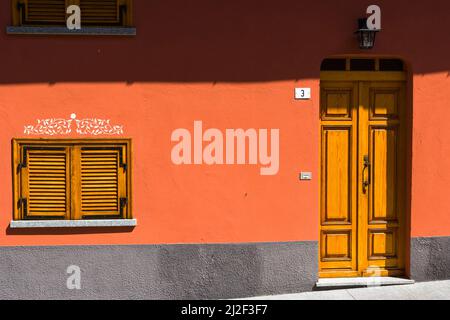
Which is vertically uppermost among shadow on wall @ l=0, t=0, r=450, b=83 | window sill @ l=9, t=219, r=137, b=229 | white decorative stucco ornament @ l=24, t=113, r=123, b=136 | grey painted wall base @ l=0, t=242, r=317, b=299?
shadow on wall @ l=0, t=0, r=450, b=83

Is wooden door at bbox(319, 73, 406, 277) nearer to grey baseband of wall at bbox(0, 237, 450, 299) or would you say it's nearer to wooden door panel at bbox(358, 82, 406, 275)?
wooden door panel at bbox(358, 82, 406, 275)

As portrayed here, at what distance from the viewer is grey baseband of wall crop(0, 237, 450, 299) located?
7.22m

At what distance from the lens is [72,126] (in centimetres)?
723

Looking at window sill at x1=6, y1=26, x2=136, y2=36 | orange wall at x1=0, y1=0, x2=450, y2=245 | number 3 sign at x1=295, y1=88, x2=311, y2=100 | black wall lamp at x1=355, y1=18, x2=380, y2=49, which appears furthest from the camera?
number 3 sign at x1=295, y1=88, x2=311, y2=100

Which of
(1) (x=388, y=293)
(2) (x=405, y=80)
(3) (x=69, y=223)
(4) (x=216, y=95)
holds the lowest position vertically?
(1) (x=388, y=293)

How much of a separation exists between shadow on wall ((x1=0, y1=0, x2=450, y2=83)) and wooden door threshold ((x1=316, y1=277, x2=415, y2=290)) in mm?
2554

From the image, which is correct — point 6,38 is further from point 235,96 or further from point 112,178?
point 235,96

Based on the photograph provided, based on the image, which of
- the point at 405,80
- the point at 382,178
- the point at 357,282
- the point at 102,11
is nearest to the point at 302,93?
the point at 405,80

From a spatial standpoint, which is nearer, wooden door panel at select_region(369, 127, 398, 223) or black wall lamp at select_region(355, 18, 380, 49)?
black wall lamp at select_region(355, 18, 380, 49)

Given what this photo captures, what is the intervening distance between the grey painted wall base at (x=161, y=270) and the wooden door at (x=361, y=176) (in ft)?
1.76

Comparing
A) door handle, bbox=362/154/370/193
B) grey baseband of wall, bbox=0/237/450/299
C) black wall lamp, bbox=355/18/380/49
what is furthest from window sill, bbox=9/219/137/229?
black wall lamp, bbox=355/18/380/49

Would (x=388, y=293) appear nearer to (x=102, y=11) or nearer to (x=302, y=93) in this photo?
(x=302, y=93)

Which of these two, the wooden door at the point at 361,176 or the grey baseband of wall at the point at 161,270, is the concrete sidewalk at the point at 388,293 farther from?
the wooden door at the point at 361,176

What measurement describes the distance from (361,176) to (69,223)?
3.63 meters
